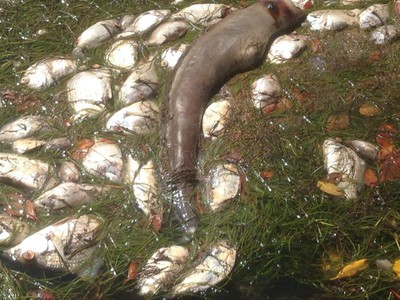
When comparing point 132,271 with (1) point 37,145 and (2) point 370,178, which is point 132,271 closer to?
(1) point 37,145

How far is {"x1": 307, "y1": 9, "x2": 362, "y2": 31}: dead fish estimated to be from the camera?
13.6 feet

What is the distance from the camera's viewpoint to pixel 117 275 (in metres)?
3.15

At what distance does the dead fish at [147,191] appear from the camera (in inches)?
132

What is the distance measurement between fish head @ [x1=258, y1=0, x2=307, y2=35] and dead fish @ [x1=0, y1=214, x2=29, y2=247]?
1770 mm

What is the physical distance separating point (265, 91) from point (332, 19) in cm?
71

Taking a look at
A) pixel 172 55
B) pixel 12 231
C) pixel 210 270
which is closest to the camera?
pixel 210 270

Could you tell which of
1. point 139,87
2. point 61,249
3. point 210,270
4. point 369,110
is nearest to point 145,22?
point 139,87

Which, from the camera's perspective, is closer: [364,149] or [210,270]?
[210,270]

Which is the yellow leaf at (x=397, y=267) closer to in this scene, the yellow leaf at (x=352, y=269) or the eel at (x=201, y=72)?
the yellow leaf at (x=352, y=269)

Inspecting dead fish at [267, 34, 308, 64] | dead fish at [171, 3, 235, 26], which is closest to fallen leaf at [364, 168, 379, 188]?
dead fish at [267, 34, 308, 64]

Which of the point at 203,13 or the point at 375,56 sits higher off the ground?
the point at 203,13

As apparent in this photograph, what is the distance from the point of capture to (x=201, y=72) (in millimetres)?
3705

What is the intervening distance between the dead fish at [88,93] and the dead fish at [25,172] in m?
0.37

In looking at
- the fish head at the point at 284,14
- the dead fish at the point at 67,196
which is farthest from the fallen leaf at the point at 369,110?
the dead fish at the point at 67,196
